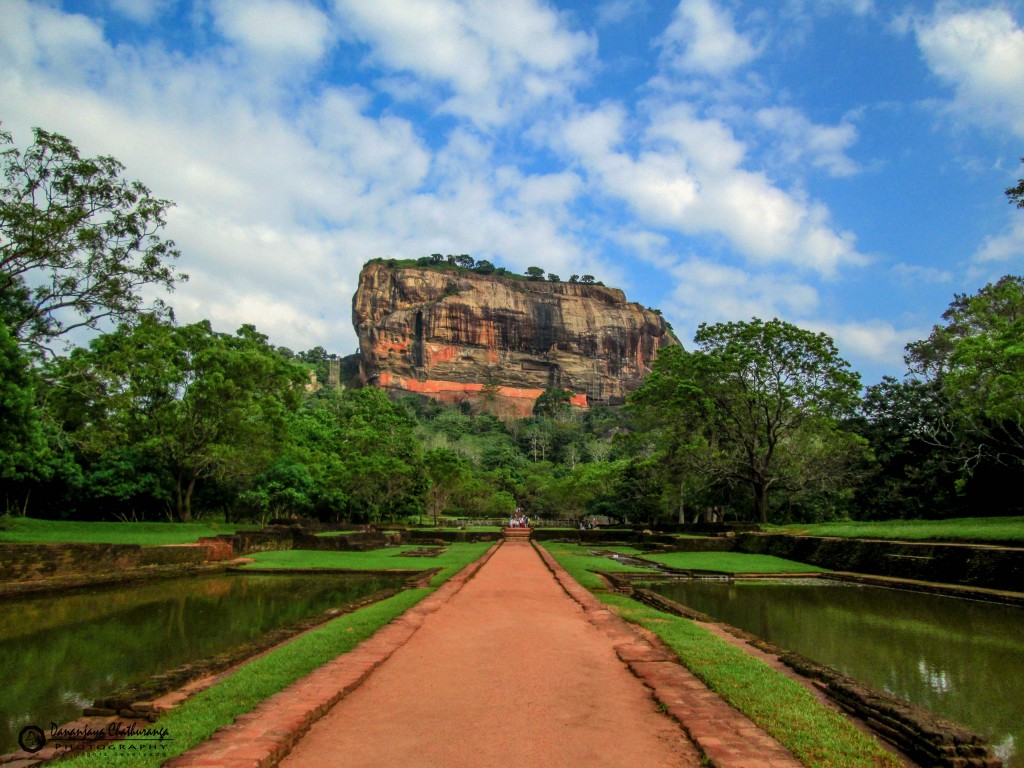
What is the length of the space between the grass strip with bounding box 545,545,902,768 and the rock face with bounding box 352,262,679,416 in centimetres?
11372

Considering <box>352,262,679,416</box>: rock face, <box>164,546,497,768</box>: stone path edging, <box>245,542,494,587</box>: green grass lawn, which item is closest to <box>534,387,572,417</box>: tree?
<box>352,262,679,416</box>: rock face

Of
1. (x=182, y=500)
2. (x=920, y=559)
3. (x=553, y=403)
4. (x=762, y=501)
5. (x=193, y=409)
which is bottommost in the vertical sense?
(x=920, y=559)

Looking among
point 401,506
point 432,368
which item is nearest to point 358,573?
point 401,506

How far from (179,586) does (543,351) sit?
122 m

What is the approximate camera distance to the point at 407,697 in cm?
476

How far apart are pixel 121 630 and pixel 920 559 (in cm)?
1533

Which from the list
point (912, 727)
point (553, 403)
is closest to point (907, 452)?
point (912, 727)

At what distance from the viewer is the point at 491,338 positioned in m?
130

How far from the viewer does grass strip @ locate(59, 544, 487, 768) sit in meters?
3.57

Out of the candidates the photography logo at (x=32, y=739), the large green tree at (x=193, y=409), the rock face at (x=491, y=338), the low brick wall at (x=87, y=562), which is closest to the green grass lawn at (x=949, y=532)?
the photography logo at (x=32, y=739)

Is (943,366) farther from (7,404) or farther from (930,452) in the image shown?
(7,404)

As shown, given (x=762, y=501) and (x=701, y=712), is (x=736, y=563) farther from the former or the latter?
(x=701, y=712)

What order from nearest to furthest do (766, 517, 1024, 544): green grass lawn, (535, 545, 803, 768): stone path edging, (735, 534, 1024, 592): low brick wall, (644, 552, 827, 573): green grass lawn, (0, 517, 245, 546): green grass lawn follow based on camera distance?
(535, 545, 803, 768): stone path edging < (735, 534, 1024, 592): low brick wall < (766, 517, 1024, 544): green grass lawn < (0, 517, 245, 546): green grass lawn < (644, 552, 827, 573): green grass lawn

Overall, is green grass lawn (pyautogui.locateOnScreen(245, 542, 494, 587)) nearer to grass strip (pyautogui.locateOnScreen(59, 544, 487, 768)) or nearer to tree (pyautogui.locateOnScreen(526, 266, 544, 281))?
grass strip (pyautogui.locateOnScreen(59, 544, 487, 768))
